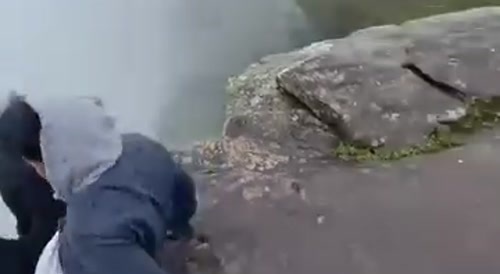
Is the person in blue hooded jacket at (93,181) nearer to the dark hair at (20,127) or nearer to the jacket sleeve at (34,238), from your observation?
the dark hair at (20,127)

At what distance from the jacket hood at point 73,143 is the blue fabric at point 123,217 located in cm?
2

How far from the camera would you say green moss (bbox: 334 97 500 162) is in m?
2.70

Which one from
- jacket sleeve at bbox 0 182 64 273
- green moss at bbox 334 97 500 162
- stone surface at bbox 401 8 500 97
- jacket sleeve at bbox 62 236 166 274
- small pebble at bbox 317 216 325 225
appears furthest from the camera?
stone surface at bbox 401 8 500 97

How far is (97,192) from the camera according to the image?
73.2 inches

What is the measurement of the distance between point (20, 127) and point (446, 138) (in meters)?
1.27

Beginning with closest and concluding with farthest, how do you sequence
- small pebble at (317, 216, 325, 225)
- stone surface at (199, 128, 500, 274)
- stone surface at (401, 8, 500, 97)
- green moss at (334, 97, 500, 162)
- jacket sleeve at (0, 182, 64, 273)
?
jacket sleeve at (0, 182, 64, 273) < stone surface at (199, 128, 500, 274) < small pebble at (317, 216, 325, 225) < green moss at (334, 97, 500, 162) < stone surface at (401, 8, 500, 97)

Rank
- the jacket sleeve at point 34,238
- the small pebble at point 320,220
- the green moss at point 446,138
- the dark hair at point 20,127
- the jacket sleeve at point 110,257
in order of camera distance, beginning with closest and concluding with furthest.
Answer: the jacket sleeve at point 110,257 → the dark hair at point 20,127 → the jacket sleeve at point 34,238 → the small pebble at point 320,220 → the green moss at point 446,138

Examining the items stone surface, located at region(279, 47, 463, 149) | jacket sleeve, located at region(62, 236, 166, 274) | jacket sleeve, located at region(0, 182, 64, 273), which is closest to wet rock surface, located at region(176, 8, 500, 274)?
stone surface, located at region(279, 47, 463, 149)

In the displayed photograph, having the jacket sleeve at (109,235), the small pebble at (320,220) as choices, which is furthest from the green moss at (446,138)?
the jacket sleeve at (109,235)

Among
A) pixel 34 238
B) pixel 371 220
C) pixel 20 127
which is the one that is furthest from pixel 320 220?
pixel 20 127

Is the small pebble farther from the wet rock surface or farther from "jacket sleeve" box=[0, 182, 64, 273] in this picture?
"jacket sleeve" box=[0, 182, 64, 273]

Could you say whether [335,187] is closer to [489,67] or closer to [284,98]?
[284,98]

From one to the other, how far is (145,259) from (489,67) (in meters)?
1.57

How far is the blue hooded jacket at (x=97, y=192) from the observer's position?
182 centimetres
